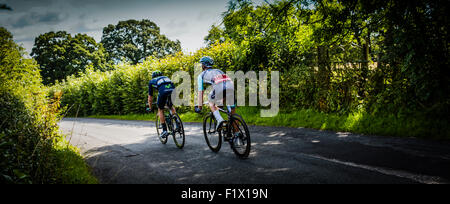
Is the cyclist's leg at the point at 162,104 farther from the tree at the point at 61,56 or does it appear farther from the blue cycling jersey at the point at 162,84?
the tree at the point at 61,56

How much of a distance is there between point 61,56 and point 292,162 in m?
55.3

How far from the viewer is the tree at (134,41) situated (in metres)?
49.3

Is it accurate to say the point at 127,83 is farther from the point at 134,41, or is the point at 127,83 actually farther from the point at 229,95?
the point at 134,41

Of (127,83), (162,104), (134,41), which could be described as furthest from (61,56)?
(162,104)

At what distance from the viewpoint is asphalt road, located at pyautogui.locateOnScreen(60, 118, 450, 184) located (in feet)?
11.4

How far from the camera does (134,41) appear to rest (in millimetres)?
50031

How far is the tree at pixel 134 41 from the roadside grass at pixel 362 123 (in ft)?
144

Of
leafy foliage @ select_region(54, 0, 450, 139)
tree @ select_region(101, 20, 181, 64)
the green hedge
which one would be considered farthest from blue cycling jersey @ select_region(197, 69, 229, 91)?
tree @ select_region(101, 20, 181, 64)

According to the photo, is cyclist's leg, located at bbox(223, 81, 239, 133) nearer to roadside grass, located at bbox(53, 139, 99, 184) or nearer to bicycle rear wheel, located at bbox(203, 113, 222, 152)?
bicycle rear wheel, located at bbox(203, 113, 222, 152)

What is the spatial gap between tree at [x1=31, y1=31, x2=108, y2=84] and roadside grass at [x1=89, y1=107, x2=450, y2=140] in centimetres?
4734

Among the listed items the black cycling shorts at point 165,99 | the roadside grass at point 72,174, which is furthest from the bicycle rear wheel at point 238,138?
the roadside grass at point 72,174
